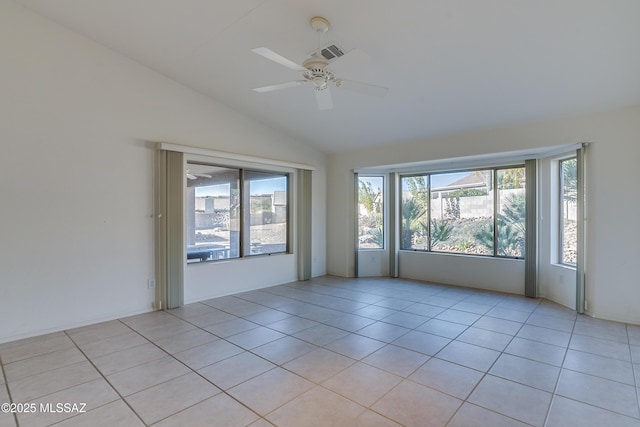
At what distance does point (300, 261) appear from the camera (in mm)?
6469

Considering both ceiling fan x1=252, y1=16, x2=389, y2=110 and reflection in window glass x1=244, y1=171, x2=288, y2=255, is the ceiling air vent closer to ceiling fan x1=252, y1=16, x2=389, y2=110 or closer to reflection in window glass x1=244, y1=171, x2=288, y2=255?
ceiling fan x1=252, y1=16, x2=389, y2=110

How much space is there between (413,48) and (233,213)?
12.4 ft

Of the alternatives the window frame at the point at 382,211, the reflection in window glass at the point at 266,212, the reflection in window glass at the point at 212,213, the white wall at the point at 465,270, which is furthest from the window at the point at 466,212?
the reflection in window glass at the point at 212,213

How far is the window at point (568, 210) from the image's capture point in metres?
4.71

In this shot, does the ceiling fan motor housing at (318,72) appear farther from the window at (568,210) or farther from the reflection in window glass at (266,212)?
the window at (568,210)

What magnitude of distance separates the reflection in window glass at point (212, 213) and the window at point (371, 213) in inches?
105

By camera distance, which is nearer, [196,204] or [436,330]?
[436,330]

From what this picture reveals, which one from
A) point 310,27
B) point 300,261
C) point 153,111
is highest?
point 310,27

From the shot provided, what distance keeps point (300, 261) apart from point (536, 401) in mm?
4567

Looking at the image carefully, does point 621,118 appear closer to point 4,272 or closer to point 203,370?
point 203,370

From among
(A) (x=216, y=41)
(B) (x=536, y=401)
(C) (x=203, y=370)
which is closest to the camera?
(B) (x=536, y=401)

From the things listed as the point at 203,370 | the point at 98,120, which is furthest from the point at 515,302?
the point at 98,120

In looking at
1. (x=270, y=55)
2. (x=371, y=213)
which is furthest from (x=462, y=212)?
(x=270, y=55)

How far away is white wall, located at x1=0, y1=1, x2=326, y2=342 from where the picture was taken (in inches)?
137
